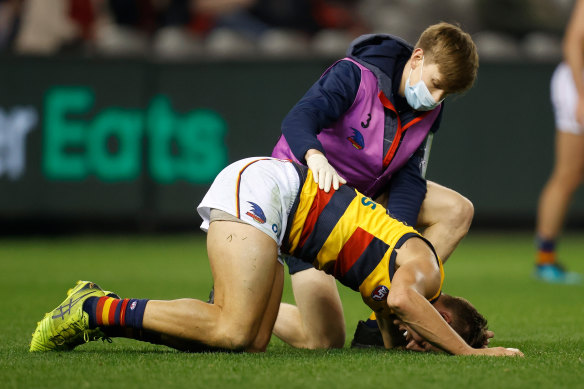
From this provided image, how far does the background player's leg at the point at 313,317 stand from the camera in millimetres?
4383

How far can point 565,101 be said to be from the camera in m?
7.45

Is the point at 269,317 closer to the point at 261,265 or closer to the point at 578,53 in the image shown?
the point at 261,265

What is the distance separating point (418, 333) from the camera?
11.6 feet

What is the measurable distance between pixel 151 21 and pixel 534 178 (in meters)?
4.42

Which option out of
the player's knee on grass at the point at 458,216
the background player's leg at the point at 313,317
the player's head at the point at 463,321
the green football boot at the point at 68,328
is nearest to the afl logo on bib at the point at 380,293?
the player's head at the point at 463,321

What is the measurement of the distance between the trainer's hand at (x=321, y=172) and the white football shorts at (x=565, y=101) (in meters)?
3.94

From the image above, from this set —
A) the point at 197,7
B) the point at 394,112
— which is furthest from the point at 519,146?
the point at 394,112

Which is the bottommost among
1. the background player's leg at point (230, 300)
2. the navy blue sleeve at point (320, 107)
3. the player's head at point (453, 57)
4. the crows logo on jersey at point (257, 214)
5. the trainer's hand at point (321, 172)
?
the background player's leg at point (230, 300)

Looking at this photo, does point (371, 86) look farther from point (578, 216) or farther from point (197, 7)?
point (197, 7)

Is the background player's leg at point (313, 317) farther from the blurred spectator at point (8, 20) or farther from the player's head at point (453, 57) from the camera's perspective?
the blurred spectator at point (8, 20)

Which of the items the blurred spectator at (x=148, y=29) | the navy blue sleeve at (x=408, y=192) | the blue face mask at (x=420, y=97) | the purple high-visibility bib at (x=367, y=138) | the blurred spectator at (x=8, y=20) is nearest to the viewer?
the blue face mask at (x=420, y=97)

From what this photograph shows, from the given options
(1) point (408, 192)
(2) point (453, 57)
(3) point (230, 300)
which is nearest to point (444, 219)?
(1) point (408, 192)

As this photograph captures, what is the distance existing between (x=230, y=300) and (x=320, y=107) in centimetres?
90

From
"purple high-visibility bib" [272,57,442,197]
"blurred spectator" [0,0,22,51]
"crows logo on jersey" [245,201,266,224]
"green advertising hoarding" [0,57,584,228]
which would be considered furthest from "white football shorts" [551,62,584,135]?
"blurred spectator" [0,0,22,51]
